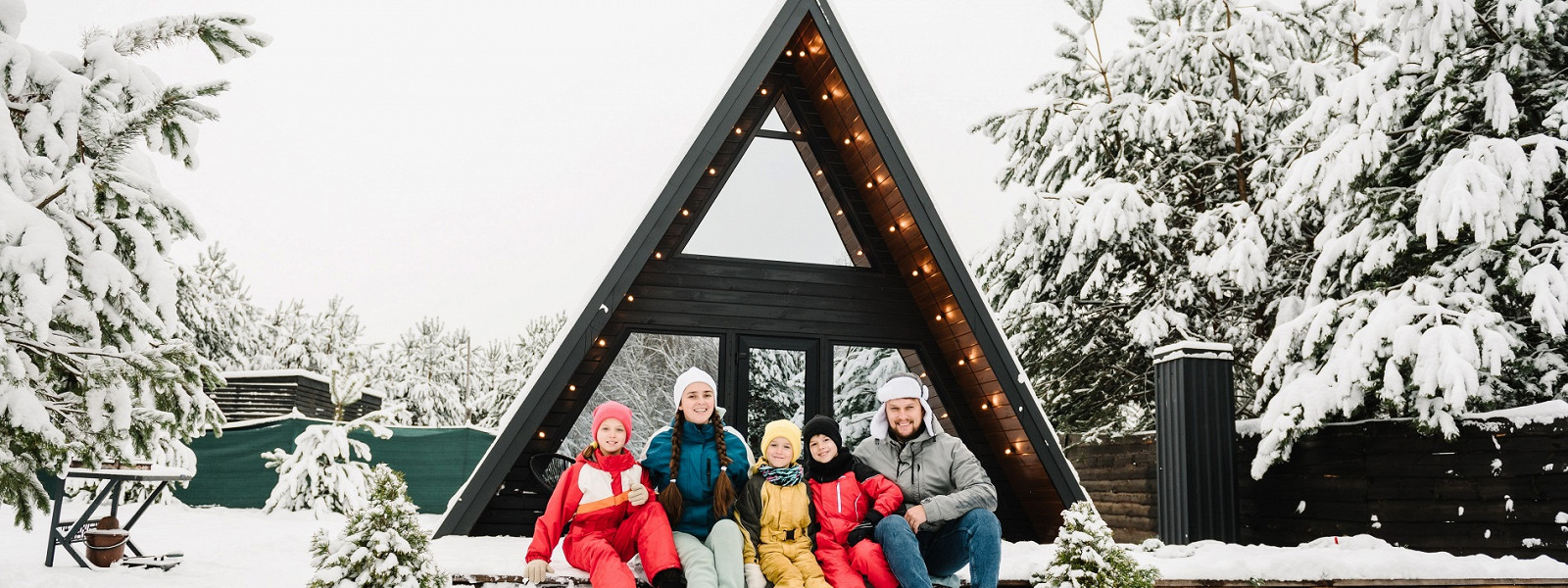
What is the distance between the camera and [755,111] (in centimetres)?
802

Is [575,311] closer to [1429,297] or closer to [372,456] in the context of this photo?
[1429,297]

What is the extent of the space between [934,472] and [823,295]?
3.26 meters

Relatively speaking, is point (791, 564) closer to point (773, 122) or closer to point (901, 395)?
point (901, 395)

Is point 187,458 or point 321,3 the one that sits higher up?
point 321,3

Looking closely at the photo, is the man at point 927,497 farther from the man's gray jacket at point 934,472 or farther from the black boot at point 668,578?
the black boot at point 668,578

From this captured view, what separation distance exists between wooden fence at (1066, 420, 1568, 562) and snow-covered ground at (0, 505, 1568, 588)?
13.2 inches

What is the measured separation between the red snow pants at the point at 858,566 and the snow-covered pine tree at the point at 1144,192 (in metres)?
6.18

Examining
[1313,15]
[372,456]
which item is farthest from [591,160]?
[1313,15]

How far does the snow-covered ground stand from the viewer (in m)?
5.38

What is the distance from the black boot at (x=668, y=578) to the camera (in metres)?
4.38

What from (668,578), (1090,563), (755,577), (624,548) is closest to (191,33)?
(624,548)

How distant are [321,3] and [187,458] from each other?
46.6 m

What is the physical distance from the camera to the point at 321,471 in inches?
521

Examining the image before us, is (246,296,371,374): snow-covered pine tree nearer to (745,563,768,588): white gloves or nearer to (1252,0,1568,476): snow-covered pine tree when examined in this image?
(1252,0,1568,476): snow-covered pine tree
